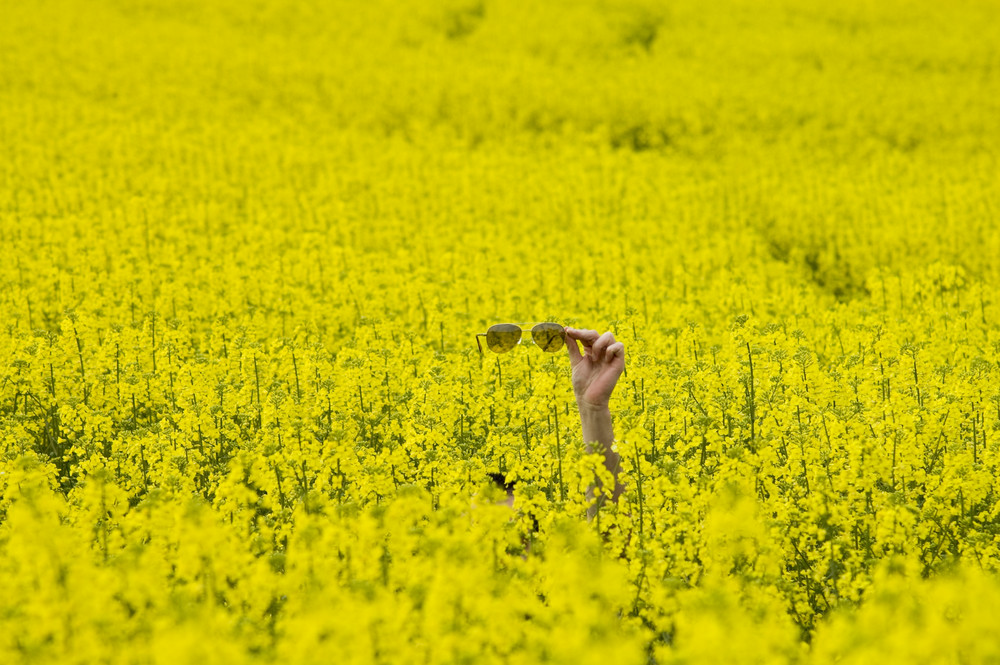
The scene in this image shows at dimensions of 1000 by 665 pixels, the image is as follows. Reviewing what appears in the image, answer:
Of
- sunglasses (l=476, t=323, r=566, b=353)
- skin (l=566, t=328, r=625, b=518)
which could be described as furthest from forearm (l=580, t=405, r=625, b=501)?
sunglasses (l=476, t=323, r=566, b=353)

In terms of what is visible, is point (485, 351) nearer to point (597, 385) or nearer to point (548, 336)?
point (548, 336)

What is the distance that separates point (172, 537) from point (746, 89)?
68.2ft

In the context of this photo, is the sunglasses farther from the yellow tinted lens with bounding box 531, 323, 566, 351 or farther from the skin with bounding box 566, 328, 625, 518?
the skin with bounding box 566, 328, 625, 518

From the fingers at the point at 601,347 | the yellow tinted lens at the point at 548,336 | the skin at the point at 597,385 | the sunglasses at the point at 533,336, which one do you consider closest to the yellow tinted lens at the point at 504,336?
the sunglasses at the point at 533,336

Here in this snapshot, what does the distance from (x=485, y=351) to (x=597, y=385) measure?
A: 11.6 ft

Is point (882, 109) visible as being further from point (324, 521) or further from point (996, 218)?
point (324, 521)

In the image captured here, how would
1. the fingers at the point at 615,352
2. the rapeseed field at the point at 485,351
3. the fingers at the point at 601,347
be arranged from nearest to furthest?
the rapeseed field at the point at 485,351 → the fingers at the point at 615,352 → the fingers at the point at 601,347

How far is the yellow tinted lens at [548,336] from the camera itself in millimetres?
4949

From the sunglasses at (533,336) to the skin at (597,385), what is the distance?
23 cm

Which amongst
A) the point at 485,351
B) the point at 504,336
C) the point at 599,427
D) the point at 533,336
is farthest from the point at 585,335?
the point at 485,351

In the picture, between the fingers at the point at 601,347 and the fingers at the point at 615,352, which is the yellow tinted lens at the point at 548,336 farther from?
the fingers at the point at 615,352

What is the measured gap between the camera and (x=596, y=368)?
4.58m

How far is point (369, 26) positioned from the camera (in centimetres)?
2698

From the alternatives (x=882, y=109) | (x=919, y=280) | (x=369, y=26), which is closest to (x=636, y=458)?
(x=919, y=280)
